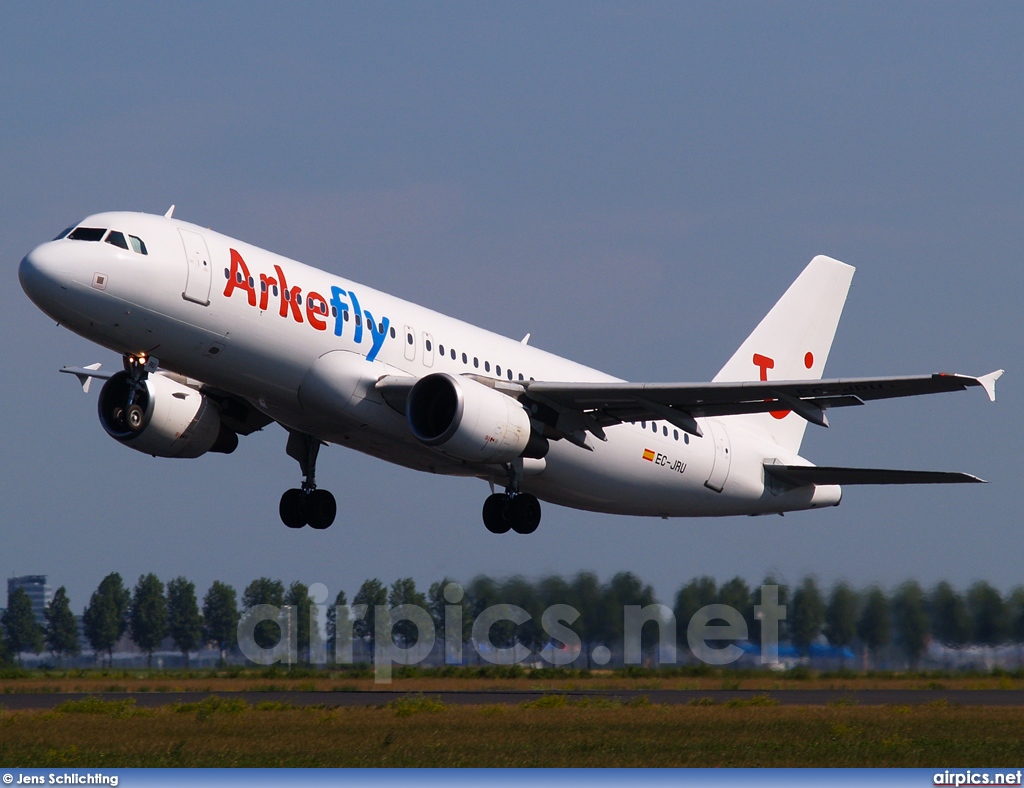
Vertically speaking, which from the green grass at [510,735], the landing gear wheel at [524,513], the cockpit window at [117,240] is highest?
the cockpit window at [117,240]

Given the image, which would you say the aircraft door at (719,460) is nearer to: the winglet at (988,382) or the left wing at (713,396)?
the left wing at (713,396)

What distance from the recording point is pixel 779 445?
38188mm

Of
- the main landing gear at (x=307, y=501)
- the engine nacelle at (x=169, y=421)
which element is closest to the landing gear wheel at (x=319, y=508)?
the main landing gear at (x=307, y=501)

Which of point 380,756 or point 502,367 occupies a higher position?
point 502,367

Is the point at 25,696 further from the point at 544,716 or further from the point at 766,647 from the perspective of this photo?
the point at 766,647

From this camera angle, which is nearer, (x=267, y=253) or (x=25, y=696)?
(x=267, y=253)

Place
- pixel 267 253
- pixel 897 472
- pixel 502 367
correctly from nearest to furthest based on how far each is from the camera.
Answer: pixel 267 253 < pixel 502 367 < pixel 897 472

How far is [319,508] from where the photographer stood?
32938 millimetres

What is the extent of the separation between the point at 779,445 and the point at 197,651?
29427 mm

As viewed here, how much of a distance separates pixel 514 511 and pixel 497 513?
403mm

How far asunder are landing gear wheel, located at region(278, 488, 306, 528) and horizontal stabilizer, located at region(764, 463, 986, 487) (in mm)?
12009

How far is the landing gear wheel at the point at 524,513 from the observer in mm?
31016

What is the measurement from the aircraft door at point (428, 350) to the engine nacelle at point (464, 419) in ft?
3.62

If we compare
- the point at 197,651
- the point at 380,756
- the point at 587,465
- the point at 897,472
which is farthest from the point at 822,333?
the point at 197,651
